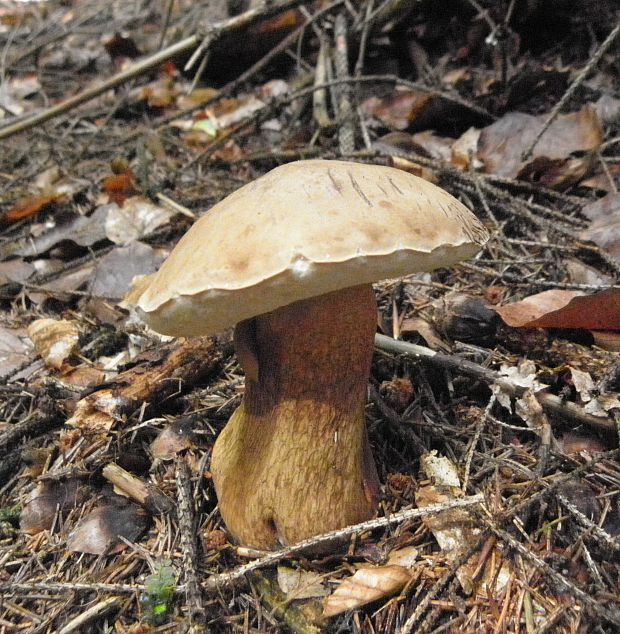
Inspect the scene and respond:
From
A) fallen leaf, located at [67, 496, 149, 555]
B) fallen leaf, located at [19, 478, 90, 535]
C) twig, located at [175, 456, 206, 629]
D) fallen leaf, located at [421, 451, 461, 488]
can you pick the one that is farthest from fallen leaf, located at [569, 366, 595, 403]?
fallen leaf, located at [19, 478, 90, 535]

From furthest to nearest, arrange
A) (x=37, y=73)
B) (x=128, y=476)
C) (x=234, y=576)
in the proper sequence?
(x=37, y=73) → (x=128, y=476) → (x=234, y=576)

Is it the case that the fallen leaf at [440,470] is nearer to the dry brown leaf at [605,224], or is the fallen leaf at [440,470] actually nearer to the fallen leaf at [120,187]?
the dry brown leaf at [605,224]

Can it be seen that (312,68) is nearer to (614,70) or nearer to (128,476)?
(614,70)

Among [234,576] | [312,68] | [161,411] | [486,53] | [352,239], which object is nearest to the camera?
[352,239]

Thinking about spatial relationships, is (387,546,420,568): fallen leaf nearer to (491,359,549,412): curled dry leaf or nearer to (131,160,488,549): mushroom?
(131,160,488,549): mushroom

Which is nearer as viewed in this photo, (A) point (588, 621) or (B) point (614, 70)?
(A) point (588, 621)

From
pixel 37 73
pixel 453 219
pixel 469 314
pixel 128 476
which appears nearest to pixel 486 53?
pixel 469 314

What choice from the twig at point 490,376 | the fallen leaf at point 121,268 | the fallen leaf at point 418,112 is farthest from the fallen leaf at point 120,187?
the twig at point 490,376
